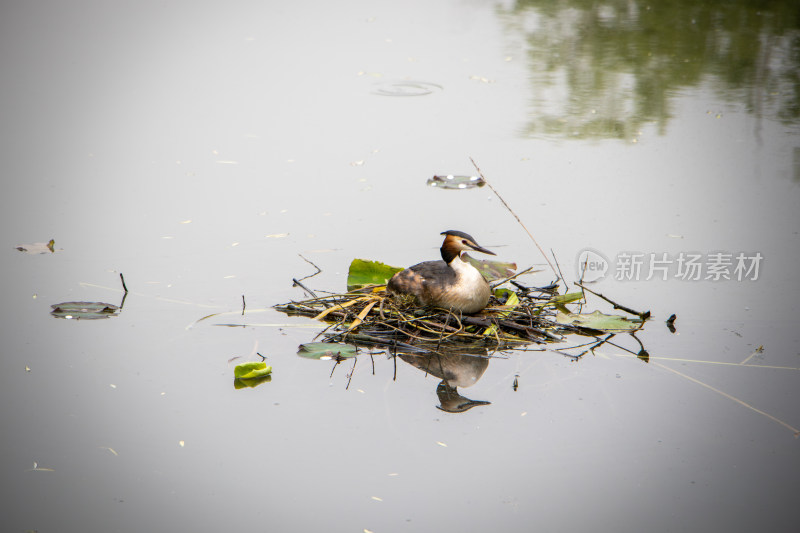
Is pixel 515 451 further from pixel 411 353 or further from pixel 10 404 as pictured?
pixel 10 404

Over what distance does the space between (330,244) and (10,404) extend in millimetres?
2458

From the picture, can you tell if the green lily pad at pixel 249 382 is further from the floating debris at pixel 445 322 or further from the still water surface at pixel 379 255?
the floating debris at pixel 445 322

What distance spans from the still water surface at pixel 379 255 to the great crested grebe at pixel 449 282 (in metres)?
0.39

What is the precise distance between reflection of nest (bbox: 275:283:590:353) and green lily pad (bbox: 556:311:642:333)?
40 millimetres

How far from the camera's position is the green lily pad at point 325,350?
182 inches

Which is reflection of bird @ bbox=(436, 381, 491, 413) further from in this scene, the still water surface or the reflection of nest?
the reflection of nest

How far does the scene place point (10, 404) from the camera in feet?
14.1

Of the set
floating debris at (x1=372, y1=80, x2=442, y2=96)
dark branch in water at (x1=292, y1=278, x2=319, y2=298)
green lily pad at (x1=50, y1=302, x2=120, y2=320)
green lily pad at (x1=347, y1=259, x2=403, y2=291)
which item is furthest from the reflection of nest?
floating debris at (x1=372, y1=80, x2=442, y2=96)

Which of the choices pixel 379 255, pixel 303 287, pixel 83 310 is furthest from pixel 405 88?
pixel 83 310

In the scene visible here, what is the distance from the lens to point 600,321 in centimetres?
493

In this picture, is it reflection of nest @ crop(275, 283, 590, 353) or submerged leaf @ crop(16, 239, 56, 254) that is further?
submerged leaf @ crop(16, 239, 56, 254)

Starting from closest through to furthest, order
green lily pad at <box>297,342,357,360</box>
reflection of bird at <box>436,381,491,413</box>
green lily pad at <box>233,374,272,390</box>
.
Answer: reflection of bird at <box>436,381,491,413</box>
green lily pad at <box>233,374,272,390</box>
green lily pad at <box>297,342,357,360</box>

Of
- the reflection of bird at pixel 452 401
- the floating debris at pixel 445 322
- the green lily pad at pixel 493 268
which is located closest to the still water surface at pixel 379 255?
the reflection of bird at pixel 452 401

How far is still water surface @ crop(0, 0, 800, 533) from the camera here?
146 inches
